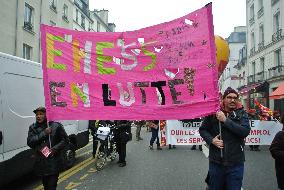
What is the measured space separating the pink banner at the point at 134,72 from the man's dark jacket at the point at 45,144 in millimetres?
363

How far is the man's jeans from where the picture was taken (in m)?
4.27

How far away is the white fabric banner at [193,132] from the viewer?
11.0 metres

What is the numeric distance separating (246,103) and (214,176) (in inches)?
1594

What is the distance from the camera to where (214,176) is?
441 cm

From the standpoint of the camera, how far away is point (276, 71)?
30859mm

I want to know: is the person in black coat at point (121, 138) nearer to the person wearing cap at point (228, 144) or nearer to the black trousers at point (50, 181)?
the black trousers at point (50, 181)

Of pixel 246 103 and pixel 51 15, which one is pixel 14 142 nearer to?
pixel 51 15

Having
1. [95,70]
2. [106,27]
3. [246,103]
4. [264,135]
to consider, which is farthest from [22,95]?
[106,27]

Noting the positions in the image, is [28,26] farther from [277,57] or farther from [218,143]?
[218,143]

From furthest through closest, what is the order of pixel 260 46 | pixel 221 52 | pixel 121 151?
1. pixel 260 46
2. pixel 121 151
3. pixel 221 52

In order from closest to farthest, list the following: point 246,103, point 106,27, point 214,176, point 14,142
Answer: point 214,176, point 14,142, point 246,103, point 106,27

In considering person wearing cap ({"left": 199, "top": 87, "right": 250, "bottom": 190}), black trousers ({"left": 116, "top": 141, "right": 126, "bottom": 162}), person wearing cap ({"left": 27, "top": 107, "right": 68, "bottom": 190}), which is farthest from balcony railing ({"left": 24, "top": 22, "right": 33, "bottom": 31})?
person wearing cap ({"left": 199, "top": 87, "right": 250, "bottom": 190})

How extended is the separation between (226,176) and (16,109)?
386 cm

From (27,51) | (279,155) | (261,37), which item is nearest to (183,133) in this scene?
(279,155)
